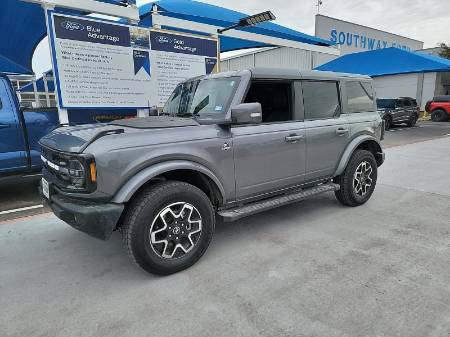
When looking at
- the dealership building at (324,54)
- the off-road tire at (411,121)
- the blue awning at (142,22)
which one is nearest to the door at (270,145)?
the blue awning at (142,22)

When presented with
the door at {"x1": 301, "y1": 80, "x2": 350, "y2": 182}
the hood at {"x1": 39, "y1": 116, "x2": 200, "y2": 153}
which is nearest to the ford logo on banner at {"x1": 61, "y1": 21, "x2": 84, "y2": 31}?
the hood at {"x1": 39, "y1": 116, "x2": 200, "y2": 153}

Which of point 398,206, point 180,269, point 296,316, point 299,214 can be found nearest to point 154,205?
point 180,269

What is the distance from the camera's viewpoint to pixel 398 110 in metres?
16.9

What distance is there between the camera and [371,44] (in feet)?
91.1

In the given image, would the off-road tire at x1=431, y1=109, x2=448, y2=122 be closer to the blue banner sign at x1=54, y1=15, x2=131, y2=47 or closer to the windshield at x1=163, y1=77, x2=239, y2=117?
the blue banner sign at x1=54, y1=15, x2=131, y2=47

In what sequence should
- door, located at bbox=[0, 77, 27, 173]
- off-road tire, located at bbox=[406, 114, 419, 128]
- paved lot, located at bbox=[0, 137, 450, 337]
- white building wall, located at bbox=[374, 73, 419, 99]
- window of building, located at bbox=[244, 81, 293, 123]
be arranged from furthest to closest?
white building wall, located at bbox=[374, 73, 419, 99], off-road tire, located at bbox=[406, 114, 419, 128], door, located at bbox=[0, 77, 27, 173], window of building, located at bbox=[244, 81, 293, 123], paved lot, located at bbox=[0, 137, 450, 337]

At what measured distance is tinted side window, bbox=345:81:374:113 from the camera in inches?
183

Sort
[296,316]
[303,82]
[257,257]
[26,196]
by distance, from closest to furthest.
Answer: [296,316]
[257,257]
[303,82]
[26,196]

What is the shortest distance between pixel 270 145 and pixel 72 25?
181 inches

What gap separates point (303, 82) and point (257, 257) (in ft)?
7.07

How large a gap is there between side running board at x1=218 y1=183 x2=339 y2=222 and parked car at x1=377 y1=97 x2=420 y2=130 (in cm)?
1409

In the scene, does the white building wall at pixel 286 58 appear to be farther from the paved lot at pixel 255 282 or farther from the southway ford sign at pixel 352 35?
the paved lot at pixel 255 282

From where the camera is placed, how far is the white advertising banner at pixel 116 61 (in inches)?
234

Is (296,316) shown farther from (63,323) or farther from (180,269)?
(63,323)
